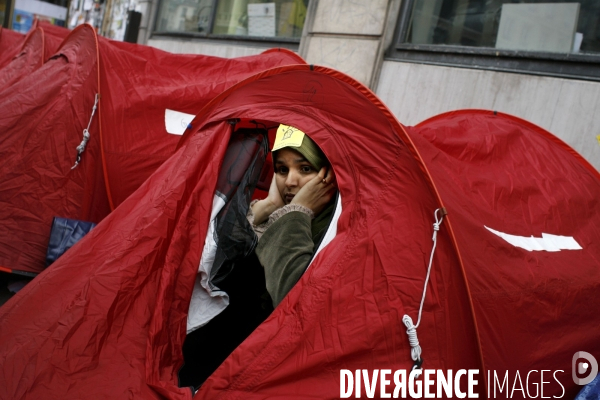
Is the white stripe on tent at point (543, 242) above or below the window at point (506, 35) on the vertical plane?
→ below

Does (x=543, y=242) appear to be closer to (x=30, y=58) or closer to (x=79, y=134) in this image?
(x=79, y=134)

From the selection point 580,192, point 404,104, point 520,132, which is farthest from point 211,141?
point 404,104

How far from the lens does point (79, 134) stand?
140 inches

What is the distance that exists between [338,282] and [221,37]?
6220 mm

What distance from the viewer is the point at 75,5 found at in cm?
1082

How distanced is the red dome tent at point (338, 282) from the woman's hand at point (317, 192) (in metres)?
0.19

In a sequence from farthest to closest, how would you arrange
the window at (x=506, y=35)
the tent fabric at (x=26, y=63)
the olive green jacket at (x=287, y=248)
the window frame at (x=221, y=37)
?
the window frame at (x=221, y=37) < the tent fabric at (x=26, y=63) < the window at (x=506, y=35) < the olive green jacket at (x=287, y=248)

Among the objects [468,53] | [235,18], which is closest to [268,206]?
[468,53]

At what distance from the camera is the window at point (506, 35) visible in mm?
4133

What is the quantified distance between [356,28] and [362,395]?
4.35 meters

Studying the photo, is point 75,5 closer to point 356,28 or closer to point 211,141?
point 356,28

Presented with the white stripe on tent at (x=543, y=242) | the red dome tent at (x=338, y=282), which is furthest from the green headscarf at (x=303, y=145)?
the white stripe on tent at (x=543, y=242)

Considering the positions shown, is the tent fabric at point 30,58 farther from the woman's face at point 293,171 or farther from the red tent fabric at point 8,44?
the woman's face at point 293,171

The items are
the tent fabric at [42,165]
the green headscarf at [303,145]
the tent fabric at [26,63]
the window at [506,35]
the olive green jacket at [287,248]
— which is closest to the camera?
the olive green jacket at [287,248]
